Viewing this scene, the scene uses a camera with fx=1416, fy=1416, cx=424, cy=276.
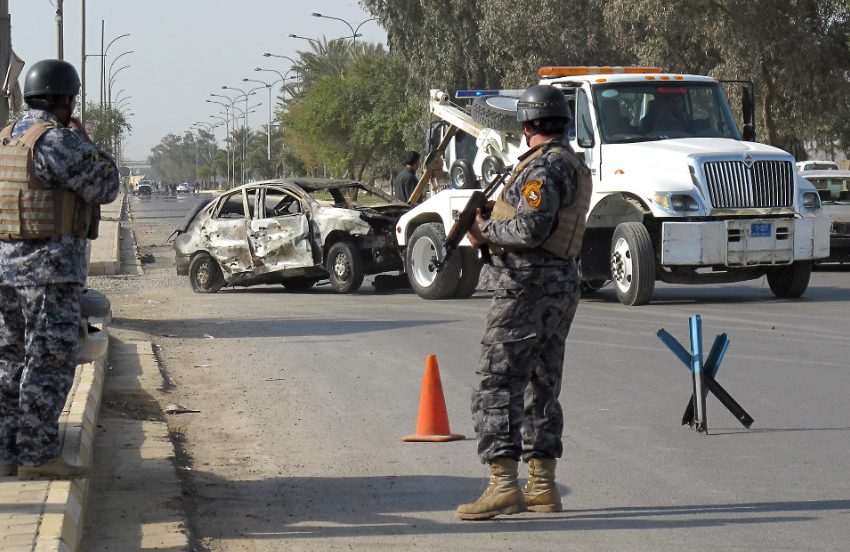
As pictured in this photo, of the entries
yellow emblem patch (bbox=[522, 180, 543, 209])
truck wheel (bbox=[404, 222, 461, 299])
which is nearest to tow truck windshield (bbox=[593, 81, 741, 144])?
truck wheel (bbox=[404, 222, 461, 299])

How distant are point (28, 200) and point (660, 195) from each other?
10.4 m

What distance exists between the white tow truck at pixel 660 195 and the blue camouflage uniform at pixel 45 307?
998cm

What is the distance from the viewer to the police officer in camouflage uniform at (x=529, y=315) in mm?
6109

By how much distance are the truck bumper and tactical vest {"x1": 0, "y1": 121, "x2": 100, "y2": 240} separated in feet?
33.0

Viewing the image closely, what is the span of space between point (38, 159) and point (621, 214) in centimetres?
1114

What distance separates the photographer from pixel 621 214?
1664 cm

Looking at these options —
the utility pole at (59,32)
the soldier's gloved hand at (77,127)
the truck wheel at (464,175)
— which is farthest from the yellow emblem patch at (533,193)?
the utility pole at (59,32)

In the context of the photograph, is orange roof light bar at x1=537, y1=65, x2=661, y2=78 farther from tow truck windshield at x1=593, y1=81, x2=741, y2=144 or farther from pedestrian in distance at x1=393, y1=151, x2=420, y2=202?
pedestrian in distance at x1=393, y1=151, x2=420, y2=202

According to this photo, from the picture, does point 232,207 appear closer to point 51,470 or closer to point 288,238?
point 288,238

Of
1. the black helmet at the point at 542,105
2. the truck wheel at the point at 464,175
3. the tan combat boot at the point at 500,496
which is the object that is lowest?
the tan combat boot at the point at 500,496

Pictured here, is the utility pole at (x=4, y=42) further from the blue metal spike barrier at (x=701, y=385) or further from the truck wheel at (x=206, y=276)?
the blue metal spike barrier at (x=701, y=385)

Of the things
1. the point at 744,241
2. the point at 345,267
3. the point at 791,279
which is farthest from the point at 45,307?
the point at 345,267

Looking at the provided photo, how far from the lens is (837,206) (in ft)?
71.6

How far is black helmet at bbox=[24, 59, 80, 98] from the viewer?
251 inches
